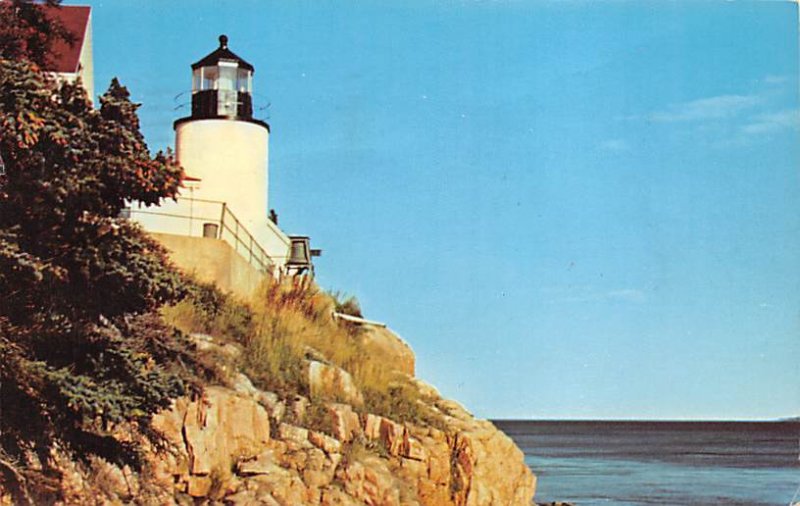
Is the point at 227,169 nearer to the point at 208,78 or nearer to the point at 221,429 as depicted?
the point at 208,78

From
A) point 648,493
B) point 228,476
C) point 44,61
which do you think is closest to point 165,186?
point 44,61

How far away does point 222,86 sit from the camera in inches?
912

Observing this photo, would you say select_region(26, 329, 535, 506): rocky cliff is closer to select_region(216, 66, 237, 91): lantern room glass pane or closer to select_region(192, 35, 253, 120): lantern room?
select_region(192, 35, 253, 120): lantern room

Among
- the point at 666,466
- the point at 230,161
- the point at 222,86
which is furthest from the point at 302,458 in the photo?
the point at 666,466

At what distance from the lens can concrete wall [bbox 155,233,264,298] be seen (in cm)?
1802

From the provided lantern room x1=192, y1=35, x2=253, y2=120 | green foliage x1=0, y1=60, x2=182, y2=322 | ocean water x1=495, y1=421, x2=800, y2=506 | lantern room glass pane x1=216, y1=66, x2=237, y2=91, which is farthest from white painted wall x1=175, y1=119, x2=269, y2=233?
ocean water x1=495, y1=421, x2=800, y2=506

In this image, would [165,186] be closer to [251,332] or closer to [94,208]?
[94,208]

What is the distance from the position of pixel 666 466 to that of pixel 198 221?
4527cm

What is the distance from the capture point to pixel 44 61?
10820 mm

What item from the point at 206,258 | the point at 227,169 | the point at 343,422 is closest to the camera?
the point at 343,422

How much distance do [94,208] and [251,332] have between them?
6901 millimetres

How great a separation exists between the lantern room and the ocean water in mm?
22969

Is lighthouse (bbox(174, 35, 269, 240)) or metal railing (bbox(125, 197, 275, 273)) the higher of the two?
lighthouse (bbox(174, 35, 269, 240))

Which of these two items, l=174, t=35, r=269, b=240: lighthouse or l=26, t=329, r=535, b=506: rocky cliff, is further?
l=174, t=35, r=269, b=240: lighthouse
